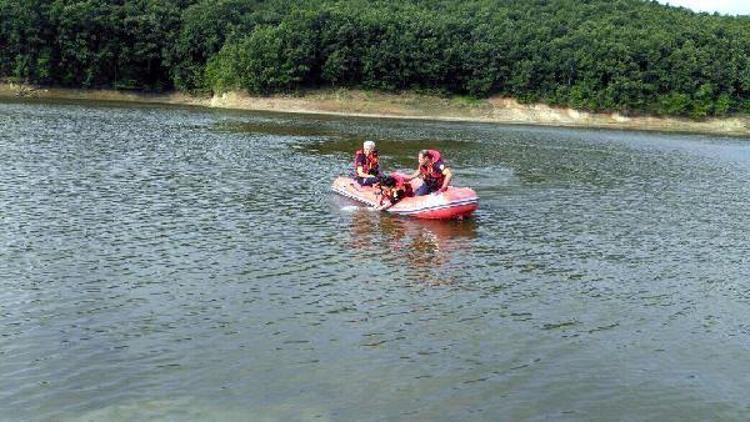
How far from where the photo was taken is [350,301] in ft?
47.7

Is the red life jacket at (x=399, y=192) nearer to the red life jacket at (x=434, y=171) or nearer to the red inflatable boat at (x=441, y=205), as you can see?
the red inflatable boat at (x=441, y=205)

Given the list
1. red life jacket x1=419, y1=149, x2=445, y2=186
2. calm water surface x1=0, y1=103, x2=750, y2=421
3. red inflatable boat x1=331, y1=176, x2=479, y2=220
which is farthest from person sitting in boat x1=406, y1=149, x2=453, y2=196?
calm water surface x1=0, y1=103, x2=750, y2=421

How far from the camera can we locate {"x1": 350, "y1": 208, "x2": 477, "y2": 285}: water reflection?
687 inches

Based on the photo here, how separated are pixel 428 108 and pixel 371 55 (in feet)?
29.4

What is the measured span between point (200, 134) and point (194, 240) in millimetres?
29647

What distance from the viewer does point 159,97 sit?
9156cm

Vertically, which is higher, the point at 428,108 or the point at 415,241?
the point at 428,108

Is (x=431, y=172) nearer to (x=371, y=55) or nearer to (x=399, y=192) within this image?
(x=399, y=192)

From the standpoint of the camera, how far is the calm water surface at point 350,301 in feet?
34.3

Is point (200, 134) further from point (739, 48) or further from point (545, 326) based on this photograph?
point (739, 48)

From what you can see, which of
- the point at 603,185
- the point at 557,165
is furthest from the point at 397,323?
the point at 557,165

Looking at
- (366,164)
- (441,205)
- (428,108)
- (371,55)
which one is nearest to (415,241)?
(441,205)

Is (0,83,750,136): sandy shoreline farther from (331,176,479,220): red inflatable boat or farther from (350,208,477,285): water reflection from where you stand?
(350,208,477,285): water reflection

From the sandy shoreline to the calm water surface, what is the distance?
53410mm
